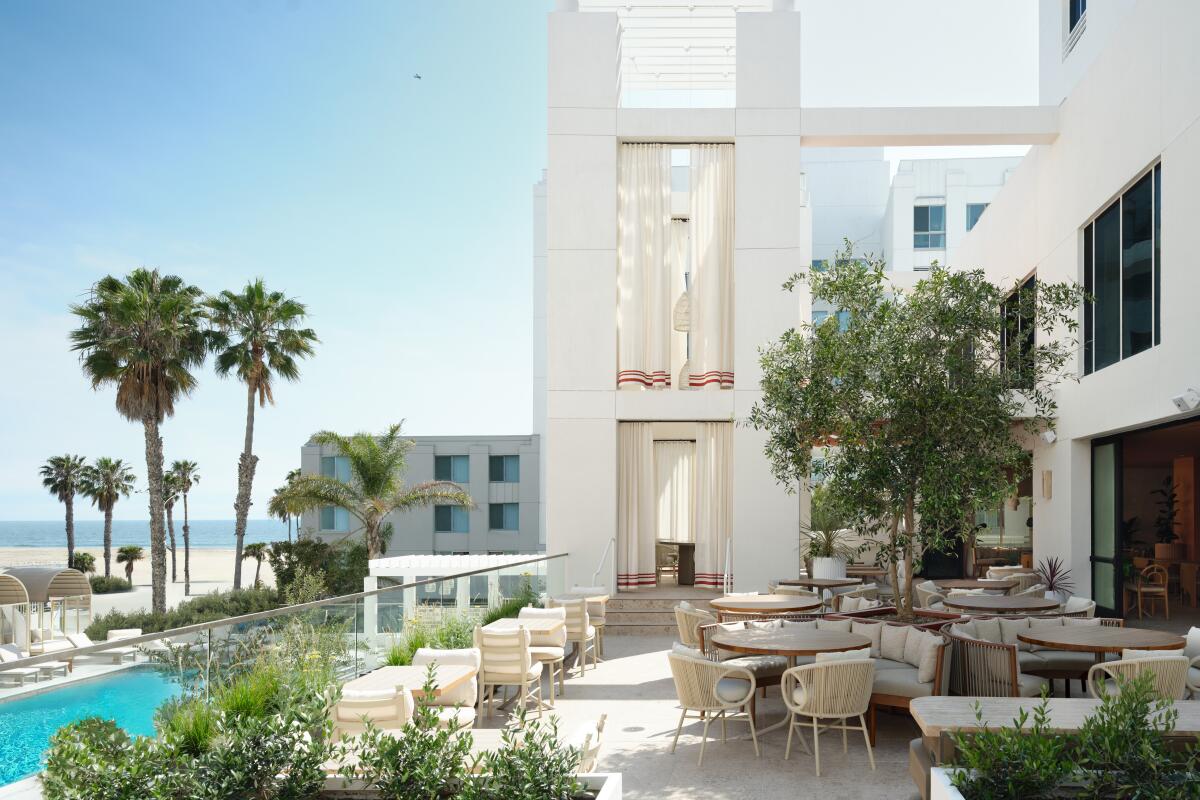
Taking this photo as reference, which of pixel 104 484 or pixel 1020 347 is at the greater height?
Result: pixel 1020 347

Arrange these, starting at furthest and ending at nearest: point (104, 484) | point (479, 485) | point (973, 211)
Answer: point (104, 484) < point (479, 485) < point (973, 211)

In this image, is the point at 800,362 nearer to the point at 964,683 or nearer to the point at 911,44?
the point at 964,683

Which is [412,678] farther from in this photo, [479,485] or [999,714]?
[479,485]

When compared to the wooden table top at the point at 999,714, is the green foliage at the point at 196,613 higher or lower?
lower

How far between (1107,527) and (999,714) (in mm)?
10269

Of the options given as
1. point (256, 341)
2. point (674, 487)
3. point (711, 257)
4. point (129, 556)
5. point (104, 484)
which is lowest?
point (129, 556)

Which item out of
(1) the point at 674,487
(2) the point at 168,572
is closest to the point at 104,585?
(1) the point at 674,487

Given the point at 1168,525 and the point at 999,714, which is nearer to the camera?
the point at 999,714

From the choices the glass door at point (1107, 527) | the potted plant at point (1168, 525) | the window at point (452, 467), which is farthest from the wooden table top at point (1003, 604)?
the window at point (452, 467)

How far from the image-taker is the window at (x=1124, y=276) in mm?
11359

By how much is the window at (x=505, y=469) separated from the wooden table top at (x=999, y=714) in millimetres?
34047

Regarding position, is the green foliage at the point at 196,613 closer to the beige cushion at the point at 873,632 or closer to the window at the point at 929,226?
the beige cushion at the point at 873,632

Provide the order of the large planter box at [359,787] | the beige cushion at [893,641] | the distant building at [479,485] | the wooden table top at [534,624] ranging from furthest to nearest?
the distant building at [479,485], the wooden table top at [534,624], the beige cushion at [893,641], the large planter box at [359,787]

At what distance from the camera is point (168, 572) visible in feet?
281
